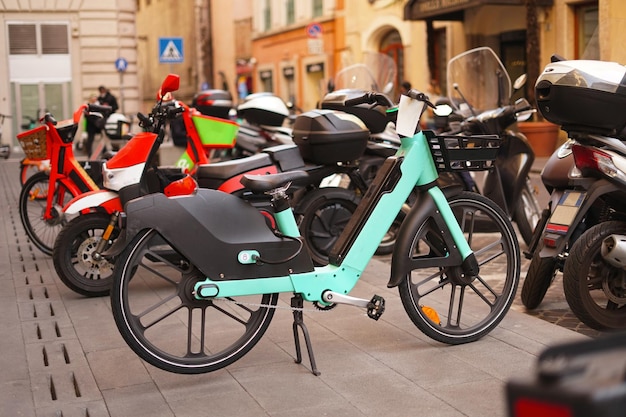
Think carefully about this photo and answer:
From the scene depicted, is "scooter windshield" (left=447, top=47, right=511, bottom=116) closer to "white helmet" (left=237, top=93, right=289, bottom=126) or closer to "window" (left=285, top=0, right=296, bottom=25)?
"white helmet" (left=237, top=93, right=289, bottom=126)

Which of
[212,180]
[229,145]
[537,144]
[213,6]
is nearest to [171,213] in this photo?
[212,180]

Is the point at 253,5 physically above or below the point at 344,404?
above

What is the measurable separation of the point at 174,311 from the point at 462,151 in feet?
5.13

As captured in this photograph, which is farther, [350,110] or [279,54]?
[279,54]

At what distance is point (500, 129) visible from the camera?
7.50m

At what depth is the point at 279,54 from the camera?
37500 millimetres

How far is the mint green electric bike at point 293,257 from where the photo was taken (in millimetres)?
4172

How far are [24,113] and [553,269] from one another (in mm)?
26023

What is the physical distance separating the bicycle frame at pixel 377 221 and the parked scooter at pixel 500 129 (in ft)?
8.73

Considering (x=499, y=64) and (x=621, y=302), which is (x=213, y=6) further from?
(x=621, y=302)

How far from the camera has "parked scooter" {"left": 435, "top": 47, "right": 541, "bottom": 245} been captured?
745 centimetres

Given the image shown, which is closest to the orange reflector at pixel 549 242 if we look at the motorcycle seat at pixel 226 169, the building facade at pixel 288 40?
the motorcycle seat at pixel 226 169

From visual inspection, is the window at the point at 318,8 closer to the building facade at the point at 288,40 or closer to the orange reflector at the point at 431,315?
the building facade at the point at 288,40

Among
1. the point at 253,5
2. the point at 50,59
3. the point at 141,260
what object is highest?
the point at 253,5
